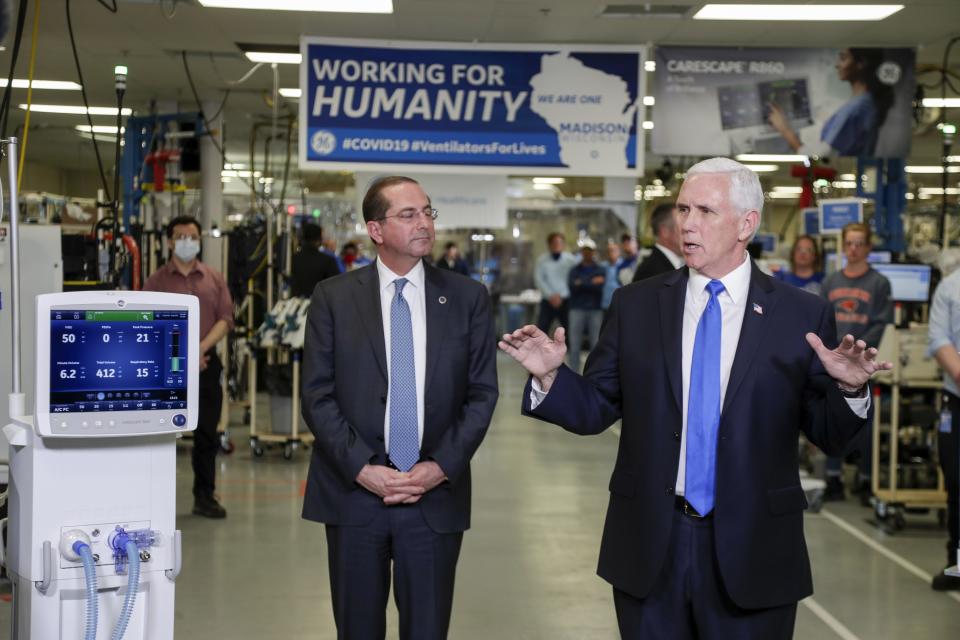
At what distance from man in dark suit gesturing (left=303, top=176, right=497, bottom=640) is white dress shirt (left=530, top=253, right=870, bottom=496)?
1.87 feet

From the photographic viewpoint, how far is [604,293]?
14.2 metres

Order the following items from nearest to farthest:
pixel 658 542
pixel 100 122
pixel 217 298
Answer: pixel 658 542 < pixel 217 298 < pixel 100 122

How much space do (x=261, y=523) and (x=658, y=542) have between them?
14.2 ft

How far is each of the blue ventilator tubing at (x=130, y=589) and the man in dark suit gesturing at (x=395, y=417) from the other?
1.62ft

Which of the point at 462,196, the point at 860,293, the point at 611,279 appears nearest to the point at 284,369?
the point at 462,196

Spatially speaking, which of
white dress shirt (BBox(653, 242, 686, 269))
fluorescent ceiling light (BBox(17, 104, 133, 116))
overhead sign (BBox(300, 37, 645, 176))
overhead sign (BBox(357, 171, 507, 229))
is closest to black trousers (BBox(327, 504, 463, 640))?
white dress shirt (BBox(653, 242, 686, 269))

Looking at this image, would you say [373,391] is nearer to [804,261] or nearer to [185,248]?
[185,248]

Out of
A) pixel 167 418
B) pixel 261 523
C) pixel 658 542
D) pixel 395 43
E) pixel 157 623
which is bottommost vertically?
pixel 261 523

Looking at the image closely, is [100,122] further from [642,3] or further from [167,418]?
[167,418]

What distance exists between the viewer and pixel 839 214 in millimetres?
7996

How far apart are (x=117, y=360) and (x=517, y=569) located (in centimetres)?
313

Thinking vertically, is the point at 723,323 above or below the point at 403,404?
above

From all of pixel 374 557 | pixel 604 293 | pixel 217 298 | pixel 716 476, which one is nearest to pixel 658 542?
pixel 716 476

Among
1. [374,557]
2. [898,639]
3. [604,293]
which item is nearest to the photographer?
[374,557]
